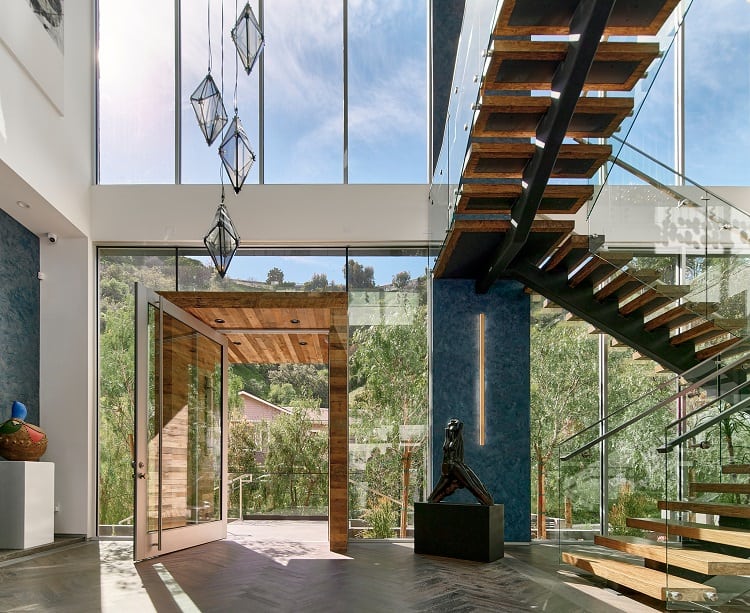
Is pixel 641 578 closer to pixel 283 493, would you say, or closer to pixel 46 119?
pixel 283 493

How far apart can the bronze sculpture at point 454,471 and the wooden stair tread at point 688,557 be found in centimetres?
156

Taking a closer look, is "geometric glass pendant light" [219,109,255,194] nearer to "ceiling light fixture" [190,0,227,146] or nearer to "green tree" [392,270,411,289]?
"ceiling light fixture" [190,0,227,146]

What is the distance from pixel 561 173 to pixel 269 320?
4.02 m

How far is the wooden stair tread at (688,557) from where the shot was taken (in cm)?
493

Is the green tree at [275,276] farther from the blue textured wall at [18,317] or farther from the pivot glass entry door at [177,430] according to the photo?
the blue textured wall at [18,317]

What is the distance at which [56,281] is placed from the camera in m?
9.64

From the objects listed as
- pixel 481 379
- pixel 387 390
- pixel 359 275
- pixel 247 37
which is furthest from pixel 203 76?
pixel 481 379

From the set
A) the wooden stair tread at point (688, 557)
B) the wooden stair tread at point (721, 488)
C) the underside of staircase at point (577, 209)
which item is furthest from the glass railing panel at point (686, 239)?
the wooden stair tread at point (688, 557)

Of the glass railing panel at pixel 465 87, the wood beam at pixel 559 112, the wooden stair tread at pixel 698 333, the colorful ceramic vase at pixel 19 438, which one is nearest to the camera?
the wood beam at pixel 559 112

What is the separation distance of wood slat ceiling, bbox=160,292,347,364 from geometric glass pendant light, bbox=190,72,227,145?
2668 mm

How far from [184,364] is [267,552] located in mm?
2215

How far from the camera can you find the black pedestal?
7590mm

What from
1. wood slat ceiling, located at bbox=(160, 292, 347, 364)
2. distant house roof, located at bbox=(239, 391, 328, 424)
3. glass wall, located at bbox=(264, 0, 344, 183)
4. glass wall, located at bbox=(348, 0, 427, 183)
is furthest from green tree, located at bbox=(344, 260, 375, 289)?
distant house roof, located at bbox=(239, 391, 328, 424)

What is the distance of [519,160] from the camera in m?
6.31
